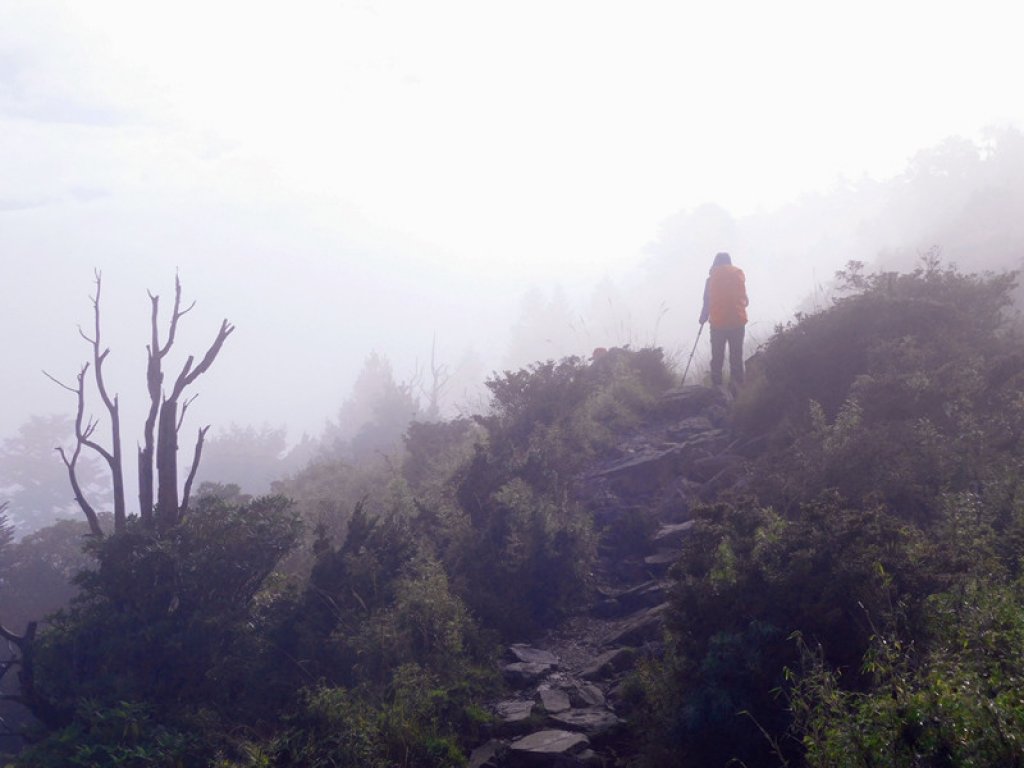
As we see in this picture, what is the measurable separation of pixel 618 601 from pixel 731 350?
247 inches

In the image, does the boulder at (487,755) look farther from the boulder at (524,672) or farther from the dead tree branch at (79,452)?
the dead tree branch at (79,452)

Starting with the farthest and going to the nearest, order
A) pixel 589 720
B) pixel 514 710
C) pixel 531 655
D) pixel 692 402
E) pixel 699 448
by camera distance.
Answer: pixel 692 402 → pixel 699 448 → pixel 531 655 → pixel 514 710 → pixel 589 720

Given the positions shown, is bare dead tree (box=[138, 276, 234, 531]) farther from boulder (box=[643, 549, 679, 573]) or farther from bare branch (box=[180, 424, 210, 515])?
boulder (box=[643, 549, 679, 573])

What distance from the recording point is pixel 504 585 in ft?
30.7

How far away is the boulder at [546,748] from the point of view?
6.09 m

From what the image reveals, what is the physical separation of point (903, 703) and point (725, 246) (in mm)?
69441

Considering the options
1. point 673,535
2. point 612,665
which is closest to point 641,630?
point 612,665

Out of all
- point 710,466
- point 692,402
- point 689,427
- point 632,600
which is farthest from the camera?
point 692,402

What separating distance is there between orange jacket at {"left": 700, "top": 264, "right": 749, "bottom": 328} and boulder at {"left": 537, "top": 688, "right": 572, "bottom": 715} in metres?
7.91

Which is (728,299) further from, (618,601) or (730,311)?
(618,601)

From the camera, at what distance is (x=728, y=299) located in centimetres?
1375

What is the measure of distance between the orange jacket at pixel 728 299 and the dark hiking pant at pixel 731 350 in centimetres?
13

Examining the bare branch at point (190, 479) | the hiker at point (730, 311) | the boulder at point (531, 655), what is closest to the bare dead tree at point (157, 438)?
the bare branch at point (190, 479)

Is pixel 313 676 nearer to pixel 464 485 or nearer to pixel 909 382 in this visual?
pixel 464 485
